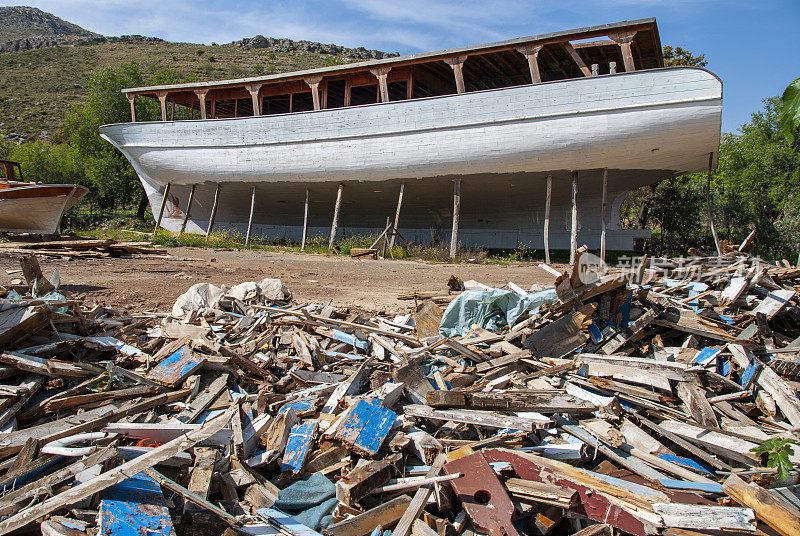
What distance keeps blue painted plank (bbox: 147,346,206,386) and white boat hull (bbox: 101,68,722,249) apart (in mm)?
11393

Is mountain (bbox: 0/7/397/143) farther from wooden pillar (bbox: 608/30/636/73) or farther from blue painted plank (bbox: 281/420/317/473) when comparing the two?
blue painted plank (bbox: 281/420/317/473)

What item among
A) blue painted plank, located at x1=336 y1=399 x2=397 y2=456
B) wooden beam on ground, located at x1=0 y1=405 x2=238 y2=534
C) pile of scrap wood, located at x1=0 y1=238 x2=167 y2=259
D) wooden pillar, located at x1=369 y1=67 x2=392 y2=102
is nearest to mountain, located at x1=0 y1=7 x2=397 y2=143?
Answer: wooden pillar, located at x1=369 y1=67 x2=392 y2=102

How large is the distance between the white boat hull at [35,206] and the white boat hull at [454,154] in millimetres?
3814

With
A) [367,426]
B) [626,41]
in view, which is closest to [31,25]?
[626,41]

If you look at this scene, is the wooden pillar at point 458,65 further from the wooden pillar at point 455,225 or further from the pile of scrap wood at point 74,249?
the pile of scrap wood at point 74,249

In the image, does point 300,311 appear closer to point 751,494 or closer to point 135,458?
point 135,458

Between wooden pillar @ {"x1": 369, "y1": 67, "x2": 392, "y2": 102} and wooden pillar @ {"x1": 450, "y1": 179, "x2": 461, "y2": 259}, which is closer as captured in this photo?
wooden pillar @ {"x1": 450, "y1": 179, "x2": 461, "y2": 259}

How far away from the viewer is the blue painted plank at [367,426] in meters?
3.01

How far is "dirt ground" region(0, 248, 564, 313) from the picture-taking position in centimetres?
719

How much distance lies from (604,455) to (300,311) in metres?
3.63

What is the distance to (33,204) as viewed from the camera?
14695 mm

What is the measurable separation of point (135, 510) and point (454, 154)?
1298cm

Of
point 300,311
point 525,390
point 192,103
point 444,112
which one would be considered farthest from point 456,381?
point 192,103

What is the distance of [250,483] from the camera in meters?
2.81
